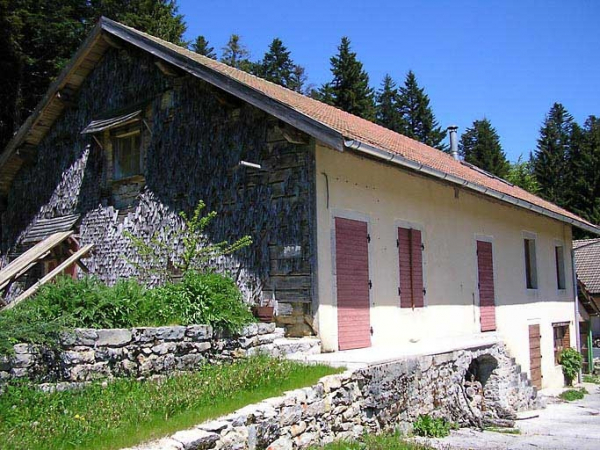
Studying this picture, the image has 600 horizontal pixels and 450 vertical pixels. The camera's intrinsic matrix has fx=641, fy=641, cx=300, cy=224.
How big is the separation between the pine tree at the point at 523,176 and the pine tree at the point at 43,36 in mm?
31828

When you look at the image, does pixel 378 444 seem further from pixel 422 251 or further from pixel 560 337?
pixel 560 337

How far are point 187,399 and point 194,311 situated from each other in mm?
2167

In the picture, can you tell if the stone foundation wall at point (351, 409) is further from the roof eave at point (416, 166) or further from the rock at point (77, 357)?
the roof eave at point (416, 166)

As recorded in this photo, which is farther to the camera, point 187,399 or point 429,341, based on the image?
point 429,341

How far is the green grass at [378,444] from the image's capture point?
22.5ft

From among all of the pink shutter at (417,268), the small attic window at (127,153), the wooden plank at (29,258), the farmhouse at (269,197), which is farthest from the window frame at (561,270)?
the wooden plank at (29,258)

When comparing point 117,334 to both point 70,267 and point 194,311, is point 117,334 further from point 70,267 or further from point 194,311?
point 70,267

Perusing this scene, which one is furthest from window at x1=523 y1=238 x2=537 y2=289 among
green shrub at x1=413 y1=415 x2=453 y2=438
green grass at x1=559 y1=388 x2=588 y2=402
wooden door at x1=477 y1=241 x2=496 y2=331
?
green shrub at x1=413 y1=415 x2=453 y2=438

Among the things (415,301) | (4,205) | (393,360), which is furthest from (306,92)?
(393,360)

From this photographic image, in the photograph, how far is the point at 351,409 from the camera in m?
7.45

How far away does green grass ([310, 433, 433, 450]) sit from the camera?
6.86 meters

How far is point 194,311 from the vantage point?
811 cm

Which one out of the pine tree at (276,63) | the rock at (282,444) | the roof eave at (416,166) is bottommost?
the rock at (282,444)

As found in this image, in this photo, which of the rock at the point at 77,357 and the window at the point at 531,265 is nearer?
the rock at the point at 77,357
